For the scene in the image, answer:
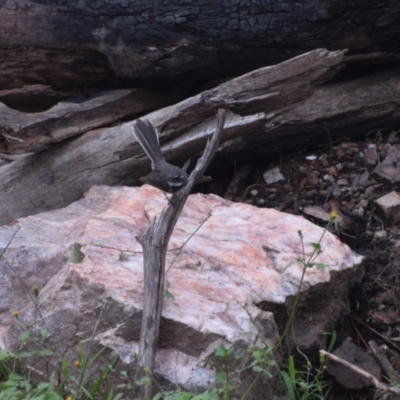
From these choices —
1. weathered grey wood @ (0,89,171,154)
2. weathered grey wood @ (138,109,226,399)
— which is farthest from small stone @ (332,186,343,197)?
weathered grey wood @ (138,109,226,399)

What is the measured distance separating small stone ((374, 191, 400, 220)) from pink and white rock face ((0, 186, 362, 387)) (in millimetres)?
479

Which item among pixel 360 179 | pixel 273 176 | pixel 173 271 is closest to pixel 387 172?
pixel 360 179

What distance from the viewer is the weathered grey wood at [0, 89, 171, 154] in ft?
12.2

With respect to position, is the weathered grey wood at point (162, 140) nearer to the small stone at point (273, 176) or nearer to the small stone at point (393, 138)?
the small stone at point (273, 176)

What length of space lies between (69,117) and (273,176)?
3.91ft

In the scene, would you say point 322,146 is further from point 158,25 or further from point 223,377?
point 223,377

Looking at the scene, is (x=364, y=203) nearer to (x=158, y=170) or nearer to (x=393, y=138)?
(x=393, y=138)

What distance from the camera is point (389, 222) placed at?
3.46m

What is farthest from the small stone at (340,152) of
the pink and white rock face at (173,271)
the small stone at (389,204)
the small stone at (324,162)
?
the pink and white rock face at (173,271)

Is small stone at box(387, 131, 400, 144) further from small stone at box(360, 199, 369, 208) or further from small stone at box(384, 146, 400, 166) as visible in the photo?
small stone at box(360, 199, 369, 208)

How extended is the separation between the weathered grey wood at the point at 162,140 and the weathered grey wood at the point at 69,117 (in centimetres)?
9

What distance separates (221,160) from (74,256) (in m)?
1.48

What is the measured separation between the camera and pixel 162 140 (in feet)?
12.0

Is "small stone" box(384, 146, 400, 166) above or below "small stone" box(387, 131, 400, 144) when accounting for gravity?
below
